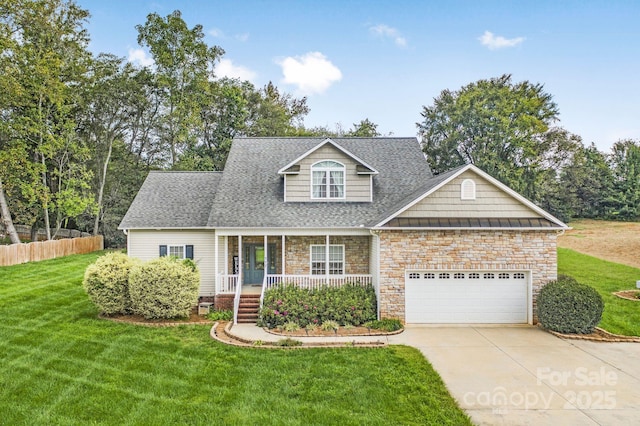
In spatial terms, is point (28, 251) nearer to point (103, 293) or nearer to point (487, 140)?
point (103, 293)

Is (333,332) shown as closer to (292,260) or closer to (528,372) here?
(292,260)

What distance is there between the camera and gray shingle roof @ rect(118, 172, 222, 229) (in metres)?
15.4

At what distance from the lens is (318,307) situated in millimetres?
12625

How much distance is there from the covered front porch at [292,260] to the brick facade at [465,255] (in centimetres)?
133

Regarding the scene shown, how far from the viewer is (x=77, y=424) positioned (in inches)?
255

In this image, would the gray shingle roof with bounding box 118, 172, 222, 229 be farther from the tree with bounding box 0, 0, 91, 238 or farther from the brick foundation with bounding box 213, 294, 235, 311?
the tree with bounding box 0, 0, 91, 238

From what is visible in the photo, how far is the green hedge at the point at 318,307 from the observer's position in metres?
12.4

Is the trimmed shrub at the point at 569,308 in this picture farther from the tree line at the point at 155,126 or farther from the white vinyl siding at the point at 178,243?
the tree line at the point at 155,126

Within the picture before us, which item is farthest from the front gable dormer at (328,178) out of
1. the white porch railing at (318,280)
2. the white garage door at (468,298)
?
the white garage door at (468,298)

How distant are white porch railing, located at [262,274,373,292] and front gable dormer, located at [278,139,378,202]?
11.0 feet

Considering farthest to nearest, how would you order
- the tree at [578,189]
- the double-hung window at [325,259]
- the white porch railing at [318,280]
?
the tree at [578,189], the double-hung window at [325,259], the white porch railing at [318,280]

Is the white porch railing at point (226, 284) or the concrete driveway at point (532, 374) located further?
the white porch railing at point (226, 284)

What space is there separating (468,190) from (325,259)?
586 centimetres

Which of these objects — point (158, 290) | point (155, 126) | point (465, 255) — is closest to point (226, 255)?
point (158, 290)
